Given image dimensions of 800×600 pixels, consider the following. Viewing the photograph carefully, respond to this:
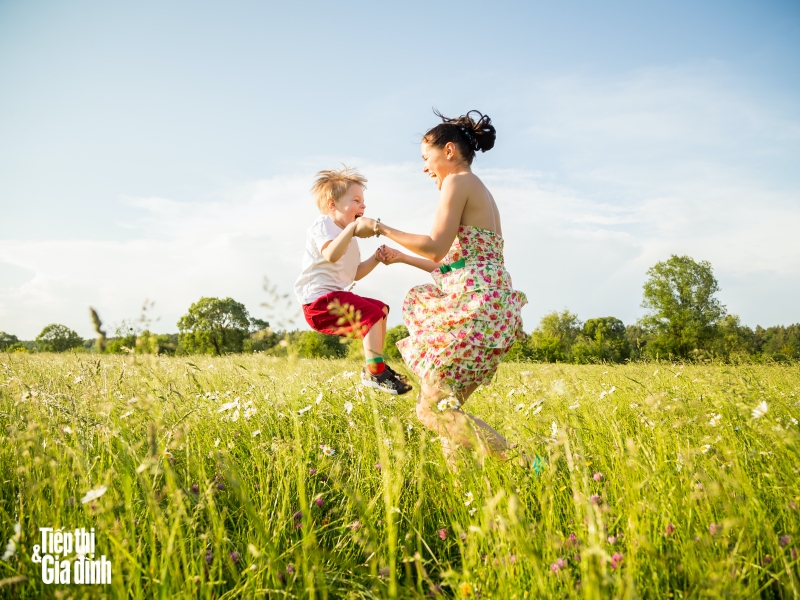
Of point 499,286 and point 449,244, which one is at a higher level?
point 449,244

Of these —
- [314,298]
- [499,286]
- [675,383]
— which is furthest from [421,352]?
[675,383]

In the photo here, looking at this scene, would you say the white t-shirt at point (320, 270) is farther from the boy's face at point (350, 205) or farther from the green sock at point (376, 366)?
the green sock at point (376, 366)

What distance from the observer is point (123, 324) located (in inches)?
94.6

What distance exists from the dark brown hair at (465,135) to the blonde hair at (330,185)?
1518 mm

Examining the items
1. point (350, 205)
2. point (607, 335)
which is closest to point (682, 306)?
point (607, 335)

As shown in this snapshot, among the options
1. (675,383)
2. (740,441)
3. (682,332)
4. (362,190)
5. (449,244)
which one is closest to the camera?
(740,441)

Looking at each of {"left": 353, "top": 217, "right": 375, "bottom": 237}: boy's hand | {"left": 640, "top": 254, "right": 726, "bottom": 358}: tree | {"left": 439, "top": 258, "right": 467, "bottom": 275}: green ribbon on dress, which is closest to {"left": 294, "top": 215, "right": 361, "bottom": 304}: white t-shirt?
{"left": 353, "top": 217, "right": 375, "bottom": 237}: boy's hand

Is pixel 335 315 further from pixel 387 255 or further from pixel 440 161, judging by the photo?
pixel 440 161

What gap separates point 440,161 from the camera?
347 cm

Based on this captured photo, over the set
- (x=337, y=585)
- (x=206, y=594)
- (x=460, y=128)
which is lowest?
(x=337, y=585)

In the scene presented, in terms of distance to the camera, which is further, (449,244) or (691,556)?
(449,244)

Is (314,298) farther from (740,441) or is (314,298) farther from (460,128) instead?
(740,441)

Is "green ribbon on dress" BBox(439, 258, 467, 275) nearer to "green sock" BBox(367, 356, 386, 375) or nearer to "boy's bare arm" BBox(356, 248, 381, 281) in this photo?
"green sock" BBox(367, 356, 386, 375)

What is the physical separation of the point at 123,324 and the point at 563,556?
7.15ft
